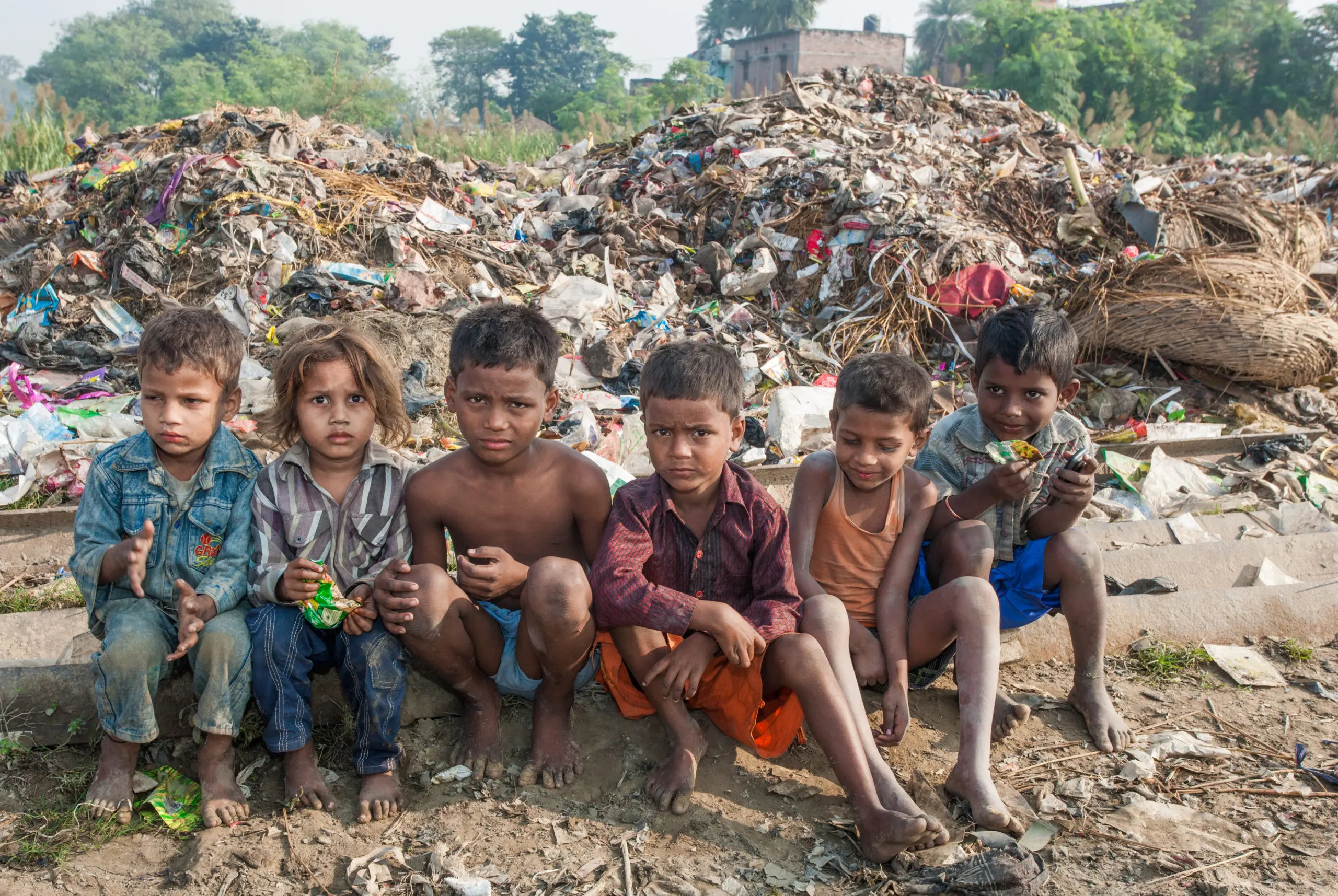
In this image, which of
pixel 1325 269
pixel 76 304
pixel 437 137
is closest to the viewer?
pixel 76 304

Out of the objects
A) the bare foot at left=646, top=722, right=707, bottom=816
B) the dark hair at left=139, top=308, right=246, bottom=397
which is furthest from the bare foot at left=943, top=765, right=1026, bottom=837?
the dark hair at left=139, top=308, right=246, bottom=397

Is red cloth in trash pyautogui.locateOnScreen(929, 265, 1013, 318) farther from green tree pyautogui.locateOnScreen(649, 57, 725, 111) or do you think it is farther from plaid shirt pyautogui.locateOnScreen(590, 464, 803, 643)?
green tree pyautogui.locateOnScreen(649, 57, 725, 111)

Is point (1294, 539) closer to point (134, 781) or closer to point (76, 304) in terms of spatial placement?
point (134, 781)

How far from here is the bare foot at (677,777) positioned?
7.03ft

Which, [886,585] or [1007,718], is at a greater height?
[886,585]

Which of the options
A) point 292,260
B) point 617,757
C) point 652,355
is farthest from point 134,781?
point 292,260

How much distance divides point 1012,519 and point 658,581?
3.47ft

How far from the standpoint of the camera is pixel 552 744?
2.29 meters

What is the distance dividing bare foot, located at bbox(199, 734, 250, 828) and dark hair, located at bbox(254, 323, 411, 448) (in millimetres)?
752

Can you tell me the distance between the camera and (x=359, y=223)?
705 centimetres

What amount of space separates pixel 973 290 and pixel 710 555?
16.5 ft

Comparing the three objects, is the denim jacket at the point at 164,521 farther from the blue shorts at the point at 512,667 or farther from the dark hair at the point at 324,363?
the blue shorts at the point at 512,667

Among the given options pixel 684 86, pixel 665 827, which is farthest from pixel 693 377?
pixel 684 86

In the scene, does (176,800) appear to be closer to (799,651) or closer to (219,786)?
(219,786)
